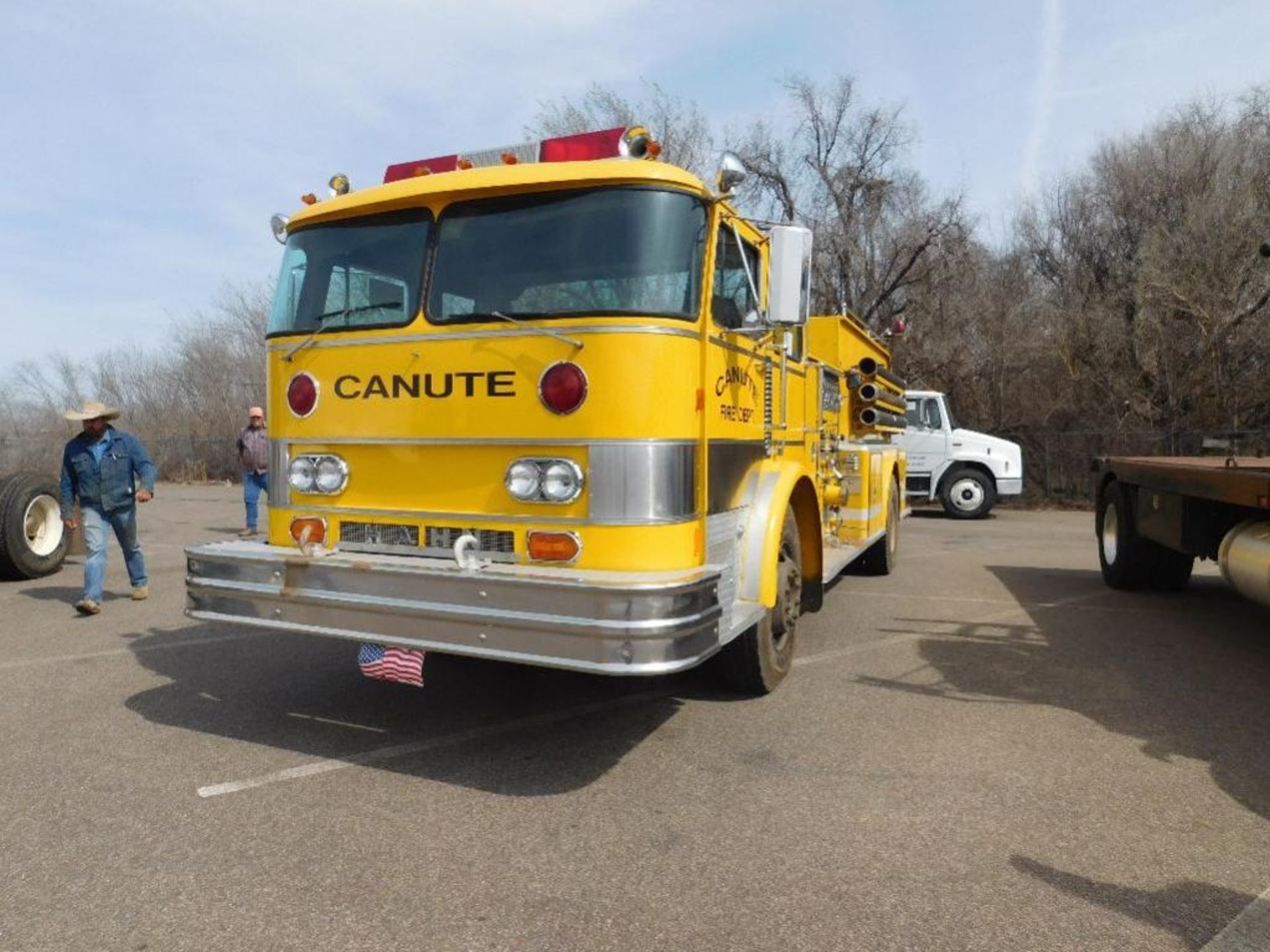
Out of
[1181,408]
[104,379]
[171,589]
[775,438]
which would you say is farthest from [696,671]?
[104,379]

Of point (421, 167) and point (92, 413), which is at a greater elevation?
point (421, 167)

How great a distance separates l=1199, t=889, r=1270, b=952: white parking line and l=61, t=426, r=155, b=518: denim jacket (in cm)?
692

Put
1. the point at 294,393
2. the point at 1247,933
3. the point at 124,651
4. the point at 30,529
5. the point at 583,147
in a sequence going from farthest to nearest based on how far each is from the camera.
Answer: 1. the point at 30,529
2. the point at 124,651
3. the point at 294,393
4. the point at 583,147
5. the point at 1247,933

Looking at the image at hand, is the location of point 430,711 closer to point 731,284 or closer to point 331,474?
point 331,474

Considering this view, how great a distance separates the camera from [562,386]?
371 centimetres

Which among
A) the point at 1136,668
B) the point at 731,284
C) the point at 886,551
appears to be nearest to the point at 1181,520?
the point at 1136,668

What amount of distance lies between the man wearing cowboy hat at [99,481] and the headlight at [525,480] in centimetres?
432

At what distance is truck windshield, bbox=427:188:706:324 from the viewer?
3.75 m

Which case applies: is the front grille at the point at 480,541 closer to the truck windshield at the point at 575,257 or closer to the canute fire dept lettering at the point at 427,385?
the canute fire dept lettering at the point at 427,385

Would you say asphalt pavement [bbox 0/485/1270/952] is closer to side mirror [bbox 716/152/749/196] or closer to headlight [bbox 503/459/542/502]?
headlight [bbox 503/459/542/502]

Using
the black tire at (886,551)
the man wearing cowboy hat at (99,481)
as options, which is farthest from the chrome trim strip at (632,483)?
the black tire at (886,551)

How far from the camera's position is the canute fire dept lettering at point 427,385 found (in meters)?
3.85

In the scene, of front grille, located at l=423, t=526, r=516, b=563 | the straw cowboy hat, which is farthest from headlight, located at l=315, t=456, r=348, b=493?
the straw cowboy hat

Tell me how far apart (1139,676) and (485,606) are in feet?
13.6
